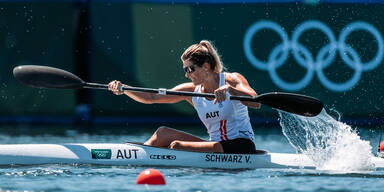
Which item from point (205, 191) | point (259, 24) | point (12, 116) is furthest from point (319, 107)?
point (12, 116)

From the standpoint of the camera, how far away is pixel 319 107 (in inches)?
349

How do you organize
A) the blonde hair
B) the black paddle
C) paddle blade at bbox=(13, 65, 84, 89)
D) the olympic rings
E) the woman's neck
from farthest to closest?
the olympic rings < paddle blade at bbox=(13, 65, 84, 89) < the black paddle < the woman's neck < the blonde hair

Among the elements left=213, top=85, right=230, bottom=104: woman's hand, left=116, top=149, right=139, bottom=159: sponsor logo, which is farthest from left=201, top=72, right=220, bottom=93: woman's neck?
left=116, top=149, right=139, bottom=159: sponsor logo

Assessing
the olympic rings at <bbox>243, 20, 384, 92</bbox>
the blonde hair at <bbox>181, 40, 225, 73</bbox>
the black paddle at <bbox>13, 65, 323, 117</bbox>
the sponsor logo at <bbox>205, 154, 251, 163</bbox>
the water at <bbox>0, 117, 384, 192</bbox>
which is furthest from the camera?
the olympic rings at <bbox>243, 20, 384, 92</bbox>

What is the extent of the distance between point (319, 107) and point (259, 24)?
5430 millimetres

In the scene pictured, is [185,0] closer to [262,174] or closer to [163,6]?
[163,6]

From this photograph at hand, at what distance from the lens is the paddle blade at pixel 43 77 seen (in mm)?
9102

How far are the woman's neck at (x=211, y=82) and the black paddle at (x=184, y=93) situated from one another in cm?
17

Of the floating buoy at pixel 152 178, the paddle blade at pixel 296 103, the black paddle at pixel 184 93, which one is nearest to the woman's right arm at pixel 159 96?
the black paddle at pixel 184 93

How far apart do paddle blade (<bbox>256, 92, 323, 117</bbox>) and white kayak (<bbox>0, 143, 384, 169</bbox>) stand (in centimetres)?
52

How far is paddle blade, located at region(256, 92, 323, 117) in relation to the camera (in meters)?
8.84

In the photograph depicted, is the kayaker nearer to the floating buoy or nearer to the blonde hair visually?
the blonde hair

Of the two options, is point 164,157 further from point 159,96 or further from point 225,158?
point 159,96

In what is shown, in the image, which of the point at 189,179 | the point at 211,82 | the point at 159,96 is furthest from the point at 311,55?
the point at 189,179
